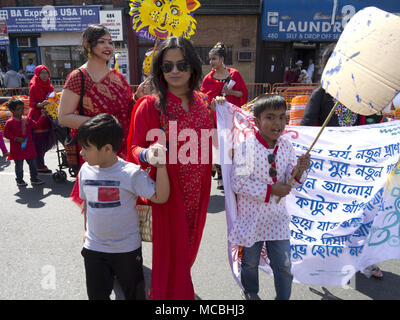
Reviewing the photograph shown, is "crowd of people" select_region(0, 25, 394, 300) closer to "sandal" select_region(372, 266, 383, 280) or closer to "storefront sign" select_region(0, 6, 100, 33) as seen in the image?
"sandal" select_region(372, 266, 383, 280)

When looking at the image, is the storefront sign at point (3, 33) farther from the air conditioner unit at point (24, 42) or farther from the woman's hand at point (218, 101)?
the woman's hand at point (218, 101)

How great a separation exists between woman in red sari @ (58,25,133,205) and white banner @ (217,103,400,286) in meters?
A: 0.77

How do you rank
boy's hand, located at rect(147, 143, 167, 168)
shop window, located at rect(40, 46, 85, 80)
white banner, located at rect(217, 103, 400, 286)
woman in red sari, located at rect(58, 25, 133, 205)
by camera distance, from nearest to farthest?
boy's hand, located at rect(147, 143, 167, 168)
woman in red sari, located at rect(58, 25, 133, 205)
white banner, located at rect(217, 103, 400, 286)
shop window, located at rect(40, 46, 85, 80)

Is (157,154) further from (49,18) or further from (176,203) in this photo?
(49,18)

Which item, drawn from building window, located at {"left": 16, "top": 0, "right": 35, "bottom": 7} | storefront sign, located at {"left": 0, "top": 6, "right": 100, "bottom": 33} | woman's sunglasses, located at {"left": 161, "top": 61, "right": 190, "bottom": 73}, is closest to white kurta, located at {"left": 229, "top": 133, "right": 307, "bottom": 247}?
woman's sunglasses, located at {"left": 161, "top": 61, "right": 190, "bottom": 73}

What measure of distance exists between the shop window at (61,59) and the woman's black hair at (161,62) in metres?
16.4

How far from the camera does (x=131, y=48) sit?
15.2 metres

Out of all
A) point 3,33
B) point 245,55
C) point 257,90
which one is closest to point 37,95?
point 257,90

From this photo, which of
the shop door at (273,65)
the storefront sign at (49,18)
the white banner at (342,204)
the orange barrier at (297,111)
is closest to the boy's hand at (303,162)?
the white banner at (342,204)

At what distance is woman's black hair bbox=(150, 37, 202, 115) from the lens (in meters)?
1.92

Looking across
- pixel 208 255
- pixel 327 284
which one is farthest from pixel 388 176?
pixel 208 255

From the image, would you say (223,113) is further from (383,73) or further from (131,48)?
(131,48)

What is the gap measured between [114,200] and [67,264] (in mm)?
1548
